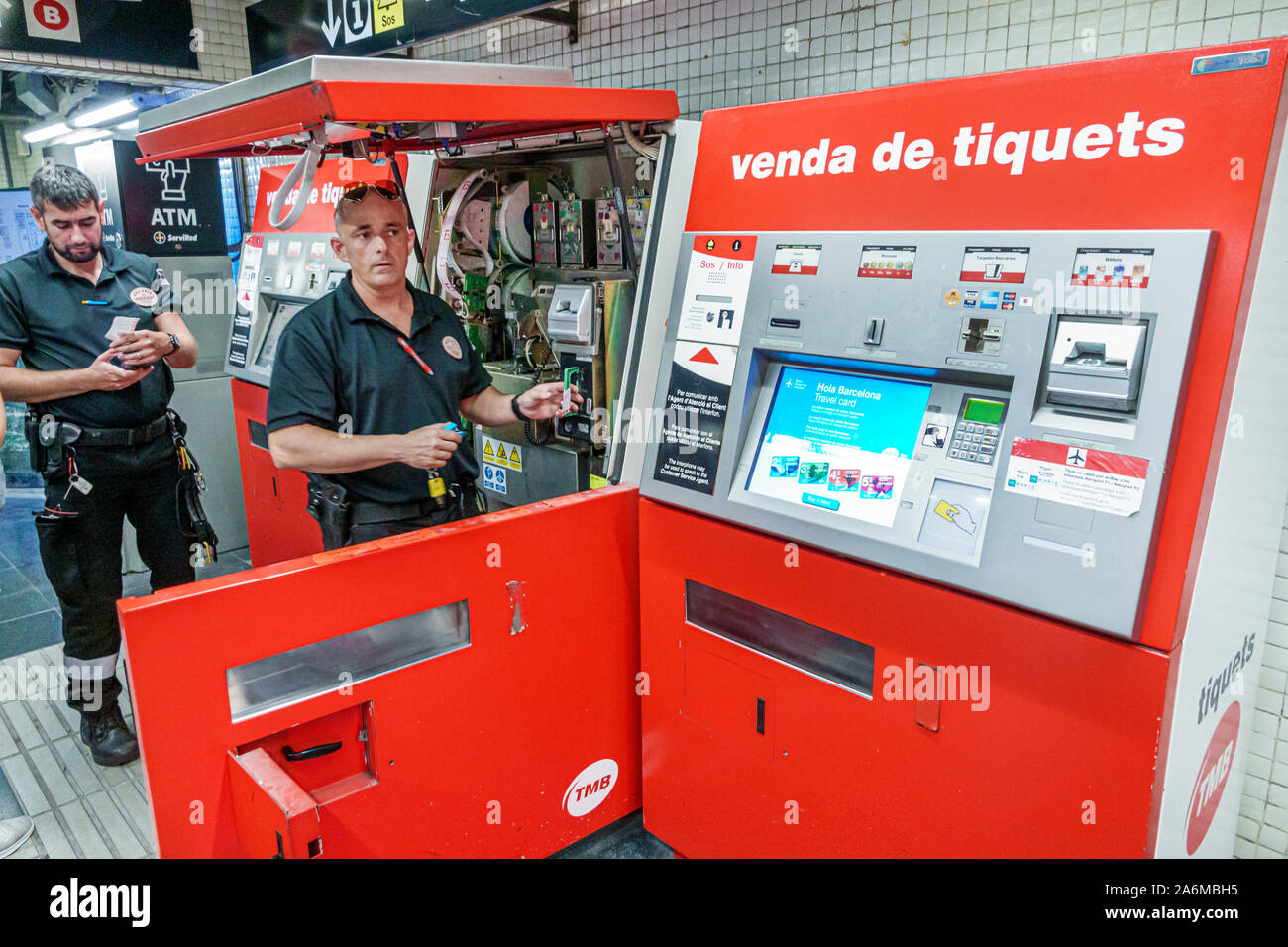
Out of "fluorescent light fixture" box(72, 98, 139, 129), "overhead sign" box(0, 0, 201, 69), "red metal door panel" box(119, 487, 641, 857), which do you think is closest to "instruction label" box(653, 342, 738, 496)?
"red metal door panel" box(119, 487, 641, 857)

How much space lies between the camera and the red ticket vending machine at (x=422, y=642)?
168cm

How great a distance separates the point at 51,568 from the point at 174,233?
2989 mm

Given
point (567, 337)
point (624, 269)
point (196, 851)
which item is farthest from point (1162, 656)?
point (624, 269)

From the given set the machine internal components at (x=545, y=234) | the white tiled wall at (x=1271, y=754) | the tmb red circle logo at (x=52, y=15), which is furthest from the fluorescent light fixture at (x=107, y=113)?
the white tiled wall at (x=1271, y=754)

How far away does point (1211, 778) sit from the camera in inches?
74.5

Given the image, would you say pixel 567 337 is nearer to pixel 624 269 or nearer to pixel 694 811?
pixel 624 269

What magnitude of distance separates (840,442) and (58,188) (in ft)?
8.91

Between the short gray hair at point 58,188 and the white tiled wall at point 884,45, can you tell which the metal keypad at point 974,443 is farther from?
the short gray hair at point 58,188

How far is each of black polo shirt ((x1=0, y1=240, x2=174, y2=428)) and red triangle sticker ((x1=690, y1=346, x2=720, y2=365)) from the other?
7.11 ft

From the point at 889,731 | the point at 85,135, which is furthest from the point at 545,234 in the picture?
the point at 85,135

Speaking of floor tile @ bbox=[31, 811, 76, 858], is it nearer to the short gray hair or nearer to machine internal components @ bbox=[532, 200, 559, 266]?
the short gray hair

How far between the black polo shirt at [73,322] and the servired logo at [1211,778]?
3357mm

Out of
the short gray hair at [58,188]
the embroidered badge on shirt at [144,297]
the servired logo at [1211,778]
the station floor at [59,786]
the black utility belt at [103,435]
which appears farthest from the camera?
the embroidered badge on shirt at [144,297]

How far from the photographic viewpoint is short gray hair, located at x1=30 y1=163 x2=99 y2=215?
287 centimetres
